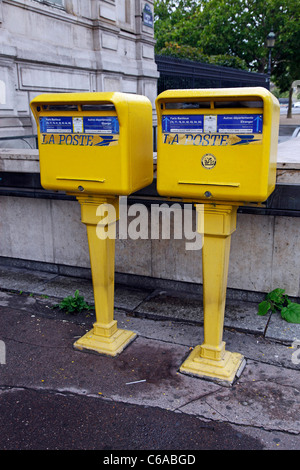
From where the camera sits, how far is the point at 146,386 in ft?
10.1

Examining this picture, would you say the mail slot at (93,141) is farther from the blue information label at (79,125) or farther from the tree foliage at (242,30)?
the tree foliage at (242,30)

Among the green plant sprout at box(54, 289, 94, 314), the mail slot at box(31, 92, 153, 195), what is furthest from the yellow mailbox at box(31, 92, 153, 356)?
the green plant sprout at box(54, 289, 94, 314)

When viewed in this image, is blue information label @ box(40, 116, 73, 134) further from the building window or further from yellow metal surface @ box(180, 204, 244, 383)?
the building window

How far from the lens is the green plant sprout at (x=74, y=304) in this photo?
4.24 metres

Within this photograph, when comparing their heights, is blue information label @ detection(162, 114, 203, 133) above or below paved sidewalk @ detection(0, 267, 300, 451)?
above

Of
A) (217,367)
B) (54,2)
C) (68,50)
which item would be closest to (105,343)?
(217,367)

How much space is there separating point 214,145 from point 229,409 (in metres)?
1.69

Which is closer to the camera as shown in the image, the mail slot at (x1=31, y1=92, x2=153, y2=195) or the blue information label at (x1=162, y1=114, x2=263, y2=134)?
the blue information label at (x1=162, y1=114, x2=263, y2=134)

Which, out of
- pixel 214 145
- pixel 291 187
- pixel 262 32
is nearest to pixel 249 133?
pixel 214 145

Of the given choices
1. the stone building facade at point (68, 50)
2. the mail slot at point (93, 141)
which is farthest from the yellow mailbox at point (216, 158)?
the stone building facade at point (68, 50)

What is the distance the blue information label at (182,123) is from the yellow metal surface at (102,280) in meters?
0.76

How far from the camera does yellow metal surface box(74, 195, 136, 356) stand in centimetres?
337

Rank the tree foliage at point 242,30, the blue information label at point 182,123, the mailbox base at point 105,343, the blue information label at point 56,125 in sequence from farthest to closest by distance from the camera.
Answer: the tree foliage at point 242,30 → the mailbox base at point 105,343 → the blue information label at point 56,125 → the blue information label at point 182,123

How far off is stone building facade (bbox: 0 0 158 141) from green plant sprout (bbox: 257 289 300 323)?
6633 mm
